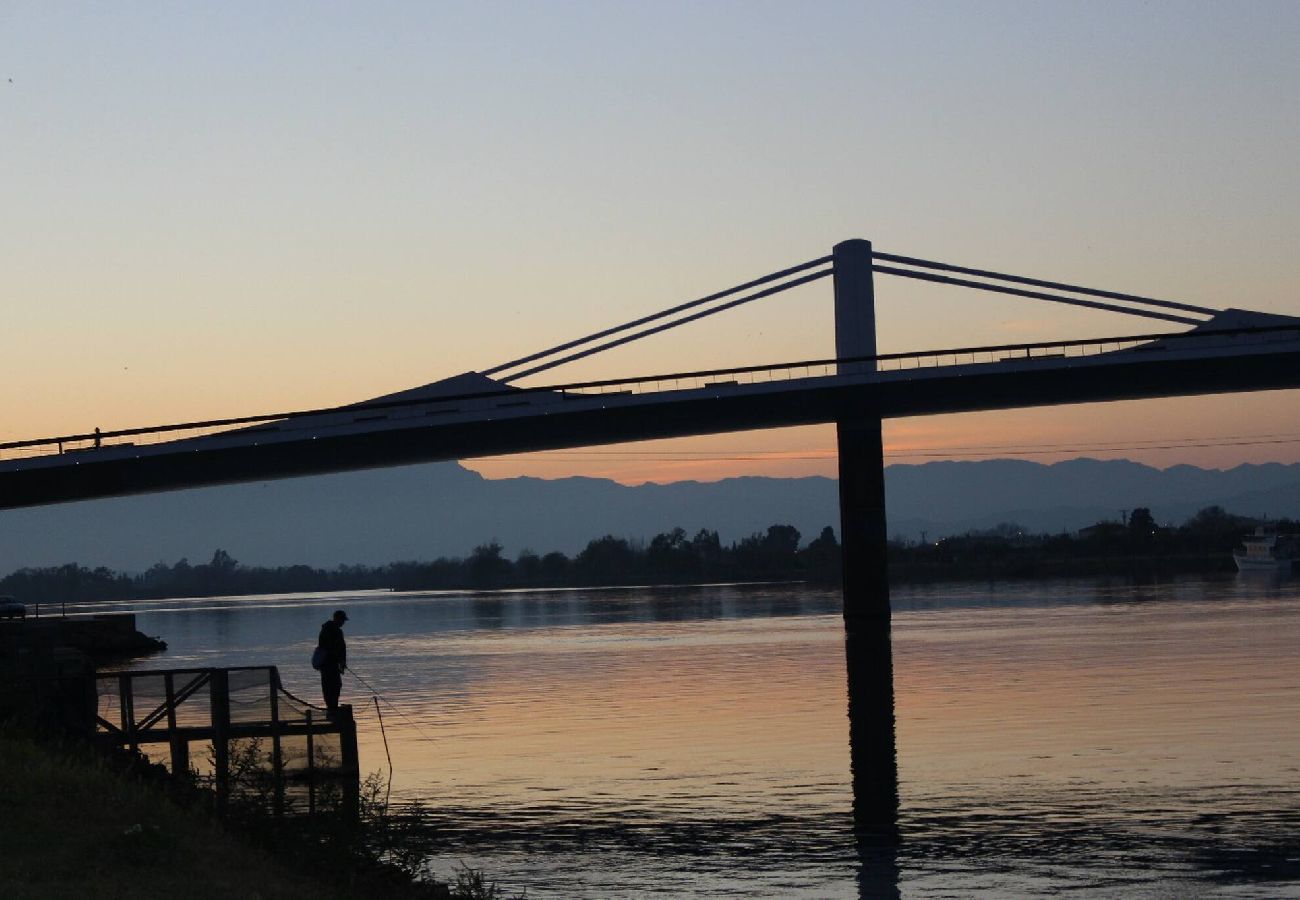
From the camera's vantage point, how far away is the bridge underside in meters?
70.2

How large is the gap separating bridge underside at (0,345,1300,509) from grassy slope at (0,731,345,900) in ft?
185

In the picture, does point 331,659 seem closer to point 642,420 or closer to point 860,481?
point 642,420

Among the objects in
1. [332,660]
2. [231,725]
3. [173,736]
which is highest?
[332,660]

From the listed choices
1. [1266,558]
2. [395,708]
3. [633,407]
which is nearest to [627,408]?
[633,407]

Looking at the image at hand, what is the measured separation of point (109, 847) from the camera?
40.2 feet

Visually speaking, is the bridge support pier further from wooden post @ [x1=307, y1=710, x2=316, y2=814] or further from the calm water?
wooden post @ [x1=307, y1=710, x2=316, y2=814]

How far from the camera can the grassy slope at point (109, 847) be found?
37.6ft

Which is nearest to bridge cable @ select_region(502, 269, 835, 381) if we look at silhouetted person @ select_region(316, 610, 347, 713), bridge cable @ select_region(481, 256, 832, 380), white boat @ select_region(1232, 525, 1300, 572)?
bridge cable @ select_region(481, 256, 832, 380)

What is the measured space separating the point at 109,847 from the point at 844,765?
14619 millimetres

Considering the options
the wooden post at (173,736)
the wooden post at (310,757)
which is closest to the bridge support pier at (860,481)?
the wooden post at (310,757)

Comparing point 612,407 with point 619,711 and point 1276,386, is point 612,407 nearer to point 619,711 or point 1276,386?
point 1276,386

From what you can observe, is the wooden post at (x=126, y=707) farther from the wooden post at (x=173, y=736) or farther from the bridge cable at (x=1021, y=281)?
the bridge cable at (x=1021, y=281)

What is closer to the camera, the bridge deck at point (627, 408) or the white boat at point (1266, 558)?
the bridge deck at point (627, 408)

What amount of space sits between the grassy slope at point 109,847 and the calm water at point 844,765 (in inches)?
158
